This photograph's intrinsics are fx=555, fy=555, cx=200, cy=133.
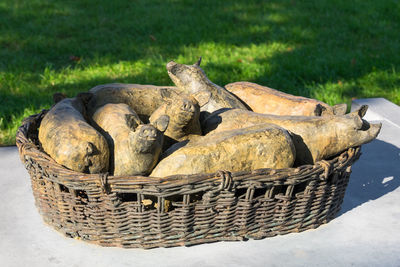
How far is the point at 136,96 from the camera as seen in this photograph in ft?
10.4

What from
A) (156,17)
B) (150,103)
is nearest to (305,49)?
(156,17)

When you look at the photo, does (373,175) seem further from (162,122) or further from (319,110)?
(162,122)

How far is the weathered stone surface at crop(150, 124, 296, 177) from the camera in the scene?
2.45 m

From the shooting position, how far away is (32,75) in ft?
17.9

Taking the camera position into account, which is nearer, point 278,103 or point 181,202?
point 181,202

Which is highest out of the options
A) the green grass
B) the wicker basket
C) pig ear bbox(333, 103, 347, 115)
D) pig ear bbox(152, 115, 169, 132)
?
pig ear bbox(152, 115, 169, 132)

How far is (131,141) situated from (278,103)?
1.13 metres

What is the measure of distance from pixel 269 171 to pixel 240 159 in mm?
181

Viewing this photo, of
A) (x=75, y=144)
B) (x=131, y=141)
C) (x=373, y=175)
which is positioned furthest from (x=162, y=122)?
(x=373, y=175)

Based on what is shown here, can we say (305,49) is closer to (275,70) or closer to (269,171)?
(275,70)

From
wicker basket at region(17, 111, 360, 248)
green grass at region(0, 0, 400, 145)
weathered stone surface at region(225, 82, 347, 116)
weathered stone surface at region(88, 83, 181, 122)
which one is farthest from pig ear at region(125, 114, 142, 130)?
green grass at region(0, 0, 400, 145)

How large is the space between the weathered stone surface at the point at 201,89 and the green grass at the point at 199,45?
1.68 meters

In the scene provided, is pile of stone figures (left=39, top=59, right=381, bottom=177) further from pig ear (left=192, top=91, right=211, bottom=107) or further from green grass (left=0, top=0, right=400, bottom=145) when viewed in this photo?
green grass (left=0, top=0, right=400, bottom=145)

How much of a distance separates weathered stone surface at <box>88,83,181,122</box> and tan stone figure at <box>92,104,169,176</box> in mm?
317
